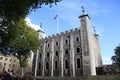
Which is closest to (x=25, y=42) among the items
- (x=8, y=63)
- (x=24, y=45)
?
(x=24, y=45)

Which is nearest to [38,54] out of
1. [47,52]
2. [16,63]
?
[47,52]

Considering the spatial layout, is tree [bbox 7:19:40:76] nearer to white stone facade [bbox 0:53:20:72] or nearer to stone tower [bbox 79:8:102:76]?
stone tower [bbox 79:8:102:76]

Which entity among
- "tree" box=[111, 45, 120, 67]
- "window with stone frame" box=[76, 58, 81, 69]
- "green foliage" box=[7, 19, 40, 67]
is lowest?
"window with stone frame" box=[76, 58, 81, 69]

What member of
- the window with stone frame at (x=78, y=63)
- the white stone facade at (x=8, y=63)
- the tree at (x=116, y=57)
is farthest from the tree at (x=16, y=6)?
the white stone facade at (x=8, y=63)

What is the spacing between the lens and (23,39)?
3428cm

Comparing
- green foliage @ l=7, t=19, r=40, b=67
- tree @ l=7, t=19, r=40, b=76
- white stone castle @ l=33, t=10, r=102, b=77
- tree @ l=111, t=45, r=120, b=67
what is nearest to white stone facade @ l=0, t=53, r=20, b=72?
white stone castle @ l=33, t=10, r=102, b=77

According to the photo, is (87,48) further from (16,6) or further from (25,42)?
(16,6)

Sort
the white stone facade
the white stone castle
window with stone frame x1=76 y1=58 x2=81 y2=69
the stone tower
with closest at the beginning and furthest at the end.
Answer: the stone tower
the white stone castle
window with stone frame x1=76 y1=58 x2=81 y2=69
the white stone facade

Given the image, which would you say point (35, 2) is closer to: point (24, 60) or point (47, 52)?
point (24, 60)

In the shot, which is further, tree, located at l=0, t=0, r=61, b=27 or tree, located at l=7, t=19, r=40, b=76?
tree, located at l=7, t=19, r=40, b=76

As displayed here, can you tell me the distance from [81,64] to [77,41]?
6294 millimetres

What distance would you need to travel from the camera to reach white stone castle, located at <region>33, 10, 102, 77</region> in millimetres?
34722

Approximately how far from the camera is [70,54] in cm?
3797

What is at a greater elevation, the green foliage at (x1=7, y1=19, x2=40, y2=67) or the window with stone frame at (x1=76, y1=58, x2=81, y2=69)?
the green foliage at (x1=7, y1=19, x2=40, y2=67)
